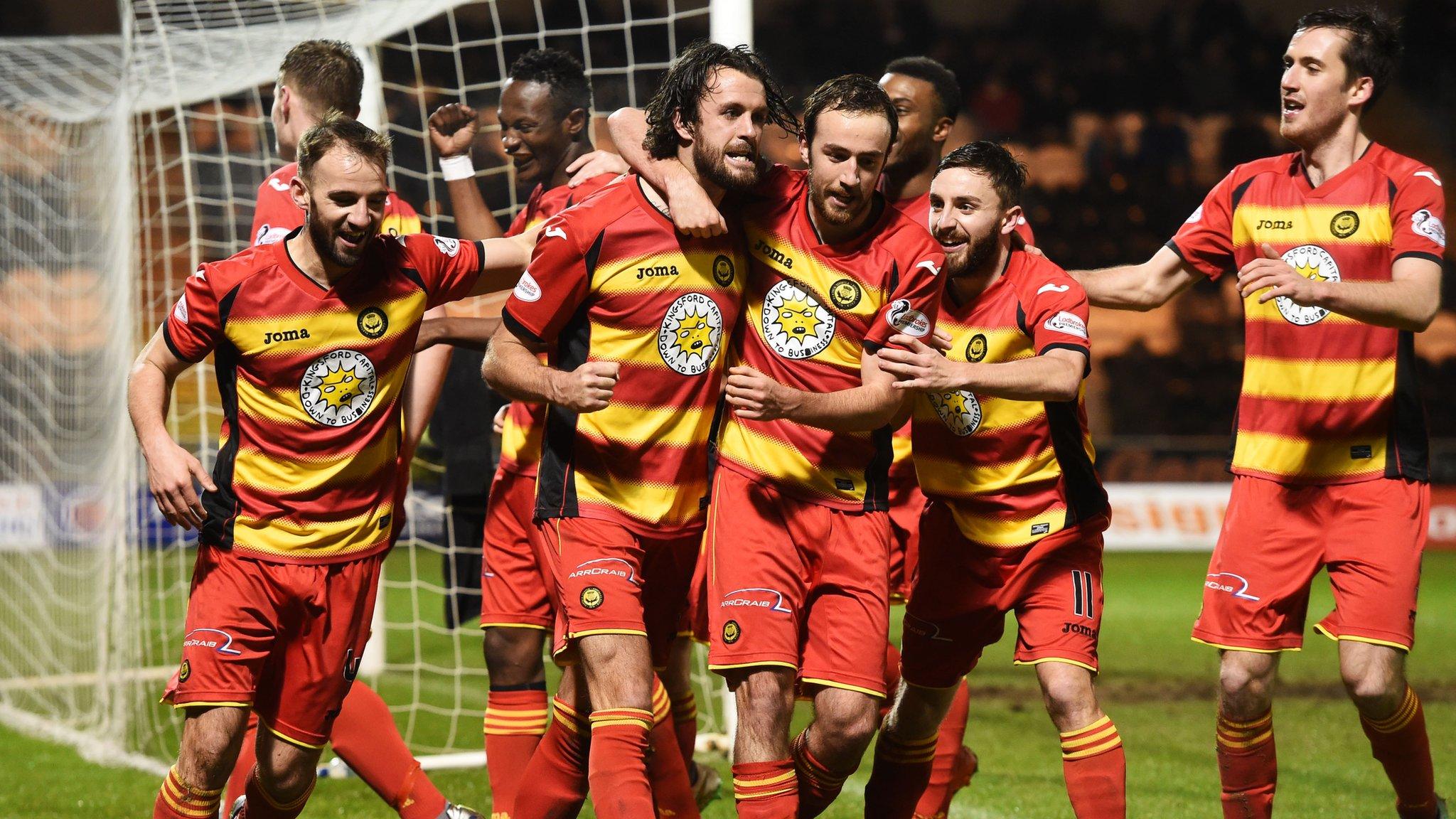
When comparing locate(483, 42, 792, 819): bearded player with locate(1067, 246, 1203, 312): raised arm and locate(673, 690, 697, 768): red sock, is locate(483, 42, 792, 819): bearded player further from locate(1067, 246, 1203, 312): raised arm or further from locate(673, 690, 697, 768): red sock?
locate(1067, 246, 1203, 312): raised arm

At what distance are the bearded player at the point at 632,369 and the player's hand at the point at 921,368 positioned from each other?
49 cm

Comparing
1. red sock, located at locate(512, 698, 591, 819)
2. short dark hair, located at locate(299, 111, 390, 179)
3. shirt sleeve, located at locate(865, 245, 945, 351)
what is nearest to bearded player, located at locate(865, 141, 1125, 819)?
shirt sleeve, located at locate(865, 245, 945, 351)

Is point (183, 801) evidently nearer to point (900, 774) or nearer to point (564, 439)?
point (564, 439)

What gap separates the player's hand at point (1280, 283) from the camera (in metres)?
3.46

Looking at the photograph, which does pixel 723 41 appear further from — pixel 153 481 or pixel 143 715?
pixel 143 715

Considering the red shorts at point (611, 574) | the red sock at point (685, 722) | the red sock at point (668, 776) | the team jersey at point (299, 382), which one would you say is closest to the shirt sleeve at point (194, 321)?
the team jersey at point (299, 382)

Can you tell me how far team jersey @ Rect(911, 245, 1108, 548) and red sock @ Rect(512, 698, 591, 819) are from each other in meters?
1.21

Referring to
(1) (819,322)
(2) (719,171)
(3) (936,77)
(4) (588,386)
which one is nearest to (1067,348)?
(1) (819,322)

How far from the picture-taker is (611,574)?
3.54 meters

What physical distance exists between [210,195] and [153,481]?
6.84 meters

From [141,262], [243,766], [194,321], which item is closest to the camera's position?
[194,321]

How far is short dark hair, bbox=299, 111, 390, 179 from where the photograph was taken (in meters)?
3.50

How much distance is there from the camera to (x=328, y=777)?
227 inches

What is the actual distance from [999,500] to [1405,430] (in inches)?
45.4
